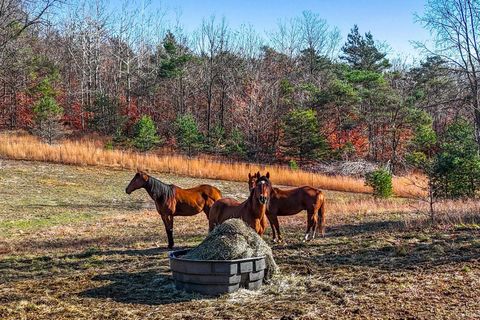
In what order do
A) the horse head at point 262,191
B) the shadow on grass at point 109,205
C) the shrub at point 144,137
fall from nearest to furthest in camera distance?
the horse head at point 262,191 → the shadow on grass at point 109,205 → the shrub at point 144,137

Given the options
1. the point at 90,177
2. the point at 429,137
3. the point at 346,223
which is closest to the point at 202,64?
the point at 429,137

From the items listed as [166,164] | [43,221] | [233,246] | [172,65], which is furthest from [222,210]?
[172,65]

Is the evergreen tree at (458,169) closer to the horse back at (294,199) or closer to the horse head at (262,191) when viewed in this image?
the horse back at (294,199)

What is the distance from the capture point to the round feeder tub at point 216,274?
5762 millimetres

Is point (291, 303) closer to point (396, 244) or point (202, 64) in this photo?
point (396, 244)

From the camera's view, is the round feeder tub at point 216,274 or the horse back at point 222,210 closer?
the round feeder tub at point 216,274

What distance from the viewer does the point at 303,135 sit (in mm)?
35000

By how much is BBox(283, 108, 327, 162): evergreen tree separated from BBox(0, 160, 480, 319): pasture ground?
20881 millimetres

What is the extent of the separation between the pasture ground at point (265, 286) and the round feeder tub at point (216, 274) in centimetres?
13

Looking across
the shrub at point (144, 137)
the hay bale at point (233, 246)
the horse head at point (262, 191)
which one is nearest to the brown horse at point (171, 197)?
the horse head at point (262, 191)

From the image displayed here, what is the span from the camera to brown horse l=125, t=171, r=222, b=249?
10128 mm

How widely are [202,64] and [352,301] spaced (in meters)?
43.0

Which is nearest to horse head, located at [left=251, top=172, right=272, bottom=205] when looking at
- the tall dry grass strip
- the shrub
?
the tall dry grass strip

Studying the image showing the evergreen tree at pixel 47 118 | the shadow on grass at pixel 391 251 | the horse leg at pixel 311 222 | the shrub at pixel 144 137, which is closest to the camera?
the shadow on grass at pixel 391 251
